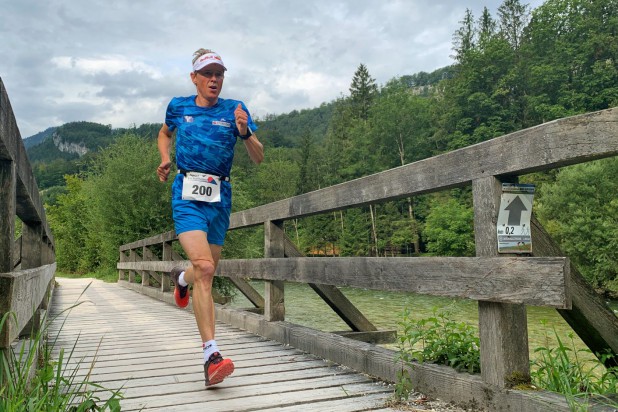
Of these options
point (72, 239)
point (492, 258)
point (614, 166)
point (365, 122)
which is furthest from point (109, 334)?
point (365, 122)

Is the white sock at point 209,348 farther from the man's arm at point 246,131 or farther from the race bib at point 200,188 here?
the man's arm at point 246,131

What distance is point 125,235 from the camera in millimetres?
20797

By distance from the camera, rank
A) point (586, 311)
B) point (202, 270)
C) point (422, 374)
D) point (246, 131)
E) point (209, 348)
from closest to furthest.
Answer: point (586, 311) → point (422, 374) → point (209, 348) → point (202, 270) → point (246, 131)

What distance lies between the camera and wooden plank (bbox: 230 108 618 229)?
1912 mm

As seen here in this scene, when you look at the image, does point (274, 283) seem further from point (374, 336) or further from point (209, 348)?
point (209, 348)

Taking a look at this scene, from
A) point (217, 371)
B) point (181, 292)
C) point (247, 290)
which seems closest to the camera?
point (217, 371)

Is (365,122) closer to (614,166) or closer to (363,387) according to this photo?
(614,166)

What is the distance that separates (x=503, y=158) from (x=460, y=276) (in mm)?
533

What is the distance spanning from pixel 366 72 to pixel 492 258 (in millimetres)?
57954

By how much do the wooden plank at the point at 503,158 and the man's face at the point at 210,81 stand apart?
95cm

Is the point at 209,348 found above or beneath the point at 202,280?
beneath

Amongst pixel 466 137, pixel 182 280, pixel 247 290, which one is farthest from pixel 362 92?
pixel 182 280

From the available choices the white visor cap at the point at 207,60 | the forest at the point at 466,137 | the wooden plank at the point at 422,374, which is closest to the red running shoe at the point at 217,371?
the wooden plank at the point at 422,374

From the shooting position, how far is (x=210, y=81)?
3.43 metres
